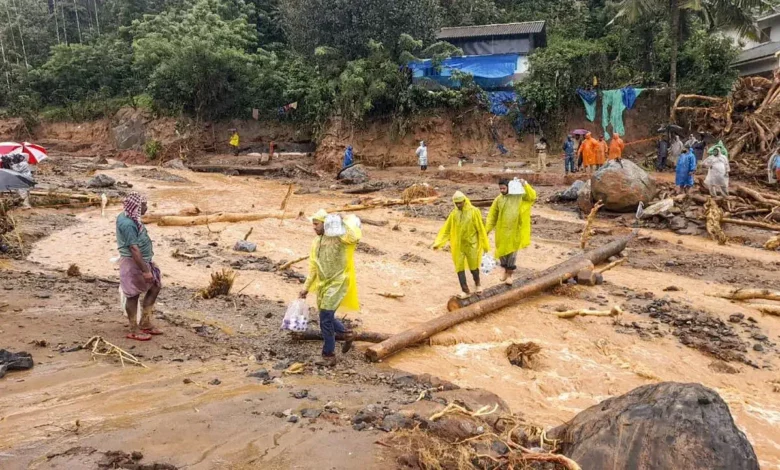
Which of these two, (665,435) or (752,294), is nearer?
(665,435)

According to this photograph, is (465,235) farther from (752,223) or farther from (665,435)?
(752,223)

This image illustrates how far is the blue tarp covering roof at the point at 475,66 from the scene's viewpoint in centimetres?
2553

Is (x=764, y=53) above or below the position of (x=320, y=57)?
below

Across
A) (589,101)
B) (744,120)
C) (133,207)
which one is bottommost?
(133,207)

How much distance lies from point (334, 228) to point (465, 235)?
2.72 meters

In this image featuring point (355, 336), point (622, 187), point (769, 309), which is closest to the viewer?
point (355, 336)

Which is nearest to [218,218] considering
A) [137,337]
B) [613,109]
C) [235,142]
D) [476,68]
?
[137,337]

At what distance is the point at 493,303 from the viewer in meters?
8.29

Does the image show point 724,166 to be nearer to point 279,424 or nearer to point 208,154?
point 279,424

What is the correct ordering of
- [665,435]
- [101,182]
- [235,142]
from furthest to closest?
[235,142], [101,182], [665,435]

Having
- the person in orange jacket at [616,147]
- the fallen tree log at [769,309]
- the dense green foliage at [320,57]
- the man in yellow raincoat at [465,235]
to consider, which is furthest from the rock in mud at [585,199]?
the dense green foliage at [320,57]

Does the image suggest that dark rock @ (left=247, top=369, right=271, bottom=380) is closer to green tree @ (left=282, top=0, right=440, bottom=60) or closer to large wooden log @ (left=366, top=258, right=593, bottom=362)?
large wooden log @ (left=366, top=258, right=593, bottom=362)

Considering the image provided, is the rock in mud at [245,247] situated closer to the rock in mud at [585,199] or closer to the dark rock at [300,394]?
the dark rock at [300,394]

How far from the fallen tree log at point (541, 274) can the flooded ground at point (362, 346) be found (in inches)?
12.8
